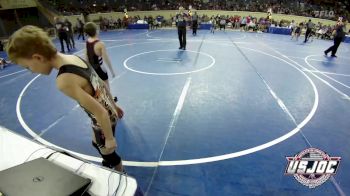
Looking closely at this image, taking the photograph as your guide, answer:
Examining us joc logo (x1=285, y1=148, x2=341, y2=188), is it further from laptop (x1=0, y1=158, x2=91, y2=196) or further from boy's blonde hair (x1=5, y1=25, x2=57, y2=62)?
boy's blonde hair (x1=5, y1=25, x2=57, y2=62)

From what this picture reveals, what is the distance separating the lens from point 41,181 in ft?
7.48

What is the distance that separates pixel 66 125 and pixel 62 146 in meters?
0.95

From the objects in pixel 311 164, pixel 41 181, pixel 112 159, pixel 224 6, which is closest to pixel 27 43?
pixel 41 181

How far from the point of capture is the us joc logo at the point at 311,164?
3254 mm

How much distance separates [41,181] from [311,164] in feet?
10.3

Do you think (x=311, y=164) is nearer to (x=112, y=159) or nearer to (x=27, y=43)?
(x=112, y=159)

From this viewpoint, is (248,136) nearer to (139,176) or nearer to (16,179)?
(139,176)

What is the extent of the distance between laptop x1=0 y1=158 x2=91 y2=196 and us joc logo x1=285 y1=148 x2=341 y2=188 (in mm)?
2505

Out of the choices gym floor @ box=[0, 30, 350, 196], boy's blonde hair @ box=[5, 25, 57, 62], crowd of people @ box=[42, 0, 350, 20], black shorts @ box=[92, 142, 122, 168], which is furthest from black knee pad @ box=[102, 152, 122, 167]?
crowd of people @ box=[42, 0, 350, 20]

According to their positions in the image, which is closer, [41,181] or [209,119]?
[41,181]

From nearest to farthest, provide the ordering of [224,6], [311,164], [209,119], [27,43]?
1. [27,43]
2. [311,164]
3. [209,119]
4. [224,6]

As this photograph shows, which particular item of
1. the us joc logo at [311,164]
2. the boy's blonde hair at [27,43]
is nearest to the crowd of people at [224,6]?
the boy's blonde hair at [27,43]

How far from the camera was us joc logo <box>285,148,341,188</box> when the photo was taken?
10.7 ft

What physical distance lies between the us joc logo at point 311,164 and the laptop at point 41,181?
250 centimetres
